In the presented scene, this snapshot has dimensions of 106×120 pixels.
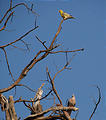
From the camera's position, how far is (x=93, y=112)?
1998 millimetres

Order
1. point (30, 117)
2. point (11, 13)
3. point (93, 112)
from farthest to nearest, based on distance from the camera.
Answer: point (93, 112), point (11, 13), point (30, 117)

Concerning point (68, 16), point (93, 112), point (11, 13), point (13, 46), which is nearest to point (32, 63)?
point (13, 46)

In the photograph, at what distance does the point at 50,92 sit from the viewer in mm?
1971

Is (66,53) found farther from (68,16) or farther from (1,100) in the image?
(1,100)

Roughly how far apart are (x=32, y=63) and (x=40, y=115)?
419 millimetres

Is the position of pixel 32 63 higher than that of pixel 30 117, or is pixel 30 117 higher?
pixel 32 63

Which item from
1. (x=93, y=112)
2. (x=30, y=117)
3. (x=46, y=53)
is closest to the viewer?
(x=30, y=117)

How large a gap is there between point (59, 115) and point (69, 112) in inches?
4.5

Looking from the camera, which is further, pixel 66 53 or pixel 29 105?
pixel 29 105

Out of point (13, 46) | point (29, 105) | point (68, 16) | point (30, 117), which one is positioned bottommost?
point (30, 117)

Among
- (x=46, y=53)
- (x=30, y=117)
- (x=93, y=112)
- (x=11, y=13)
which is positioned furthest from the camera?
(x=93, y=112)

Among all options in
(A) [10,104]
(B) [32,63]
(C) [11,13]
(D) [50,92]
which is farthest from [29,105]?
(C) [11,13]

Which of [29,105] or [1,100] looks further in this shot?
[29,105]

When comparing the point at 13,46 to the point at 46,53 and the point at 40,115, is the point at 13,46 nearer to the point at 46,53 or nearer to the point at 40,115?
the point at 46,53
